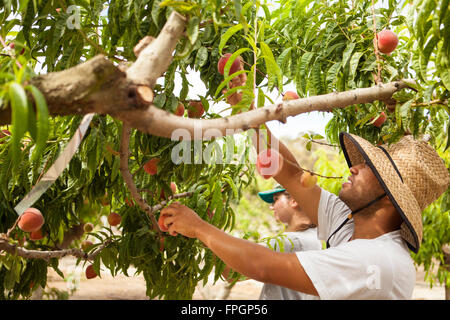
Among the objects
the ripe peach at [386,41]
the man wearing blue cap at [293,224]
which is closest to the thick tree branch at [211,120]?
the ripe peach at [386,41]

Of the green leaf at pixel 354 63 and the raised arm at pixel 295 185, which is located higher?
the green leaf at pixel 354 63

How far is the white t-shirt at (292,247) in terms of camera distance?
167cm

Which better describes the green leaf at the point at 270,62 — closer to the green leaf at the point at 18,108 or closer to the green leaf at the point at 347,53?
the green leaf at the point at 347,53

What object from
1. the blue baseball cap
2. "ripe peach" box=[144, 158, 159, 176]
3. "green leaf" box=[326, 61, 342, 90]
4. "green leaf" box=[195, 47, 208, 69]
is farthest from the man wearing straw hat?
the blue baseball cap

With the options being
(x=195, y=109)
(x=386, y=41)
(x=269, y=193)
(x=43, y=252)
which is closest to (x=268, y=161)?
(x=195, y=109)

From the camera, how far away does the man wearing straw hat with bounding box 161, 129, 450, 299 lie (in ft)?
4.30

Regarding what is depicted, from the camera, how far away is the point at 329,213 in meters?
1.84

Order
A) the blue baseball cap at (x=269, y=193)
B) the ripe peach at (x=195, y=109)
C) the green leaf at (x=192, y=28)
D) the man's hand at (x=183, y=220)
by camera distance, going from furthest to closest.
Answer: the blue baseball cap at (x=269, y=193), the ripe peach at (x=195, y=109), the man's hand at (x=183, y=220), the green leaf at (x=192, y=28)

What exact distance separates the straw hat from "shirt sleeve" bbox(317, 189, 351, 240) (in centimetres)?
28

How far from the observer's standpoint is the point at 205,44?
1749 mm

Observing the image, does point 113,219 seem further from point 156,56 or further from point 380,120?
point 156,56

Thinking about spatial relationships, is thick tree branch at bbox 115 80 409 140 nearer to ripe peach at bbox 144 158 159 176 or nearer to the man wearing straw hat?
the man wearing straw hat
